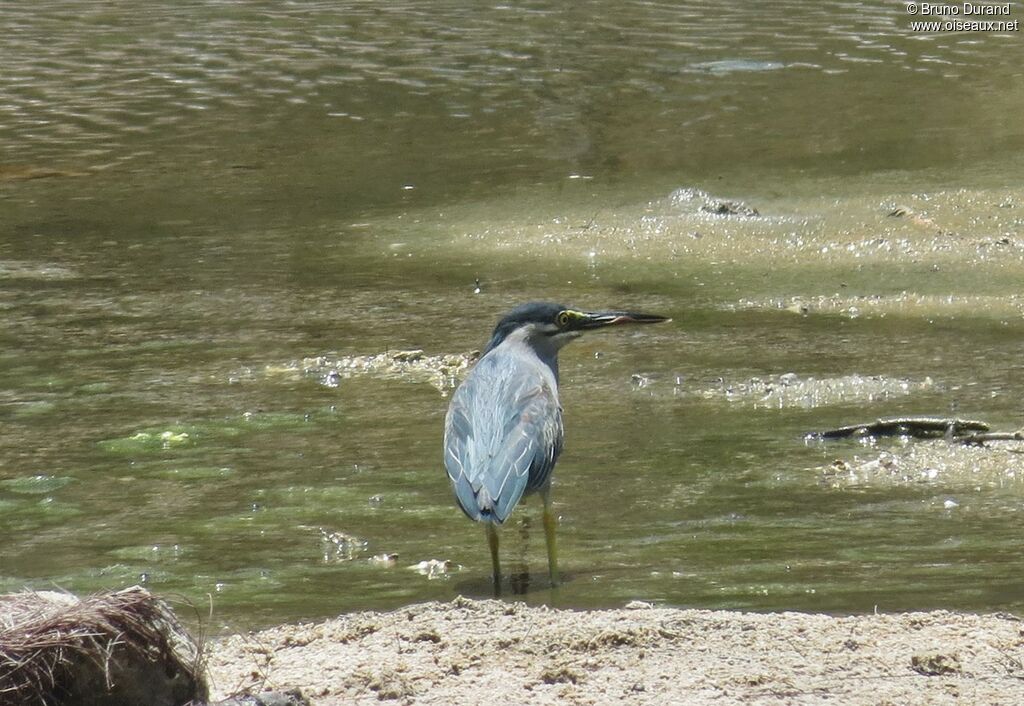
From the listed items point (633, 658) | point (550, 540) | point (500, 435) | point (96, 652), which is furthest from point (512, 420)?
point (96, 652)

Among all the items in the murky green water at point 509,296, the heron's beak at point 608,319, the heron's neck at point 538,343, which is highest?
the heron's beak at point 608,319

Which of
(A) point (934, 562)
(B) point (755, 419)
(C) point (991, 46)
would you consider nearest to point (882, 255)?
(B) point (755, 419)

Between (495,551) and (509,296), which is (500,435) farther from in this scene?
(509,296)

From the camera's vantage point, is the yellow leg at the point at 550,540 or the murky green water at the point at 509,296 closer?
the yellow leg at the point at 550,540

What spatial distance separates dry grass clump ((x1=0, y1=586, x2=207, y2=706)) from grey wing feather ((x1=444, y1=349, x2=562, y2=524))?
1514 mm

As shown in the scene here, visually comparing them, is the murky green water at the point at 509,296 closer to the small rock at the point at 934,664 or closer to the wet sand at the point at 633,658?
the wet sand at the point at 633,658

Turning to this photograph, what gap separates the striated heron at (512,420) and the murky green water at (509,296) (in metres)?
0.35

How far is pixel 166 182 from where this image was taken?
12859mm

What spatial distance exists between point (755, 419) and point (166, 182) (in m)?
6.83

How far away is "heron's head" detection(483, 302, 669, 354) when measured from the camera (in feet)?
20.5

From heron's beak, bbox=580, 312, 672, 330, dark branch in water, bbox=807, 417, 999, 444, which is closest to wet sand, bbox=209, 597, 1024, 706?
heron's beak, bbox=580, 312, 672, 330

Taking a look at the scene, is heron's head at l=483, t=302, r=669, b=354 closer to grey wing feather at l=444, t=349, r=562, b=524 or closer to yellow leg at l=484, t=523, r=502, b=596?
grey wing feather at l=444, t=349, r=562, b=524

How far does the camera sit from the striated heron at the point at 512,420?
536 centimetres

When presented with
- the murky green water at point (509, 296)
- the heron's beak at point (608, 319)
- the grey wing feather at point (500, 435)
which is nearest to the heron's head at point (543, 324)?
the heron's beak at point (608, 319)
